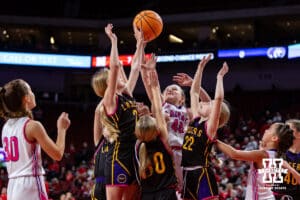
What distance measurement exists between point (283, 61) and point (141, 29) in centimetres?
1716

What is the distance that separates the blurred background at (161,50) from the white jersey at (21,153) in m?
14.5

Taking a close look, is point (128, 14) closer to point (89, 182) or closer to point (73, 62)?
point (73, 62)

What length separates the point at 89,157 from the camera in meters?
19.1

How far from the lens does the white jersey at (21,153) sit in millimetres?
3662

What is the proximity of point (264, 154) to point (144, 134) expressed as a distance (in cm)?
105

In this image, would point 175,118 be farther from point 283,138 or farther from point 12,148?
point 12,148

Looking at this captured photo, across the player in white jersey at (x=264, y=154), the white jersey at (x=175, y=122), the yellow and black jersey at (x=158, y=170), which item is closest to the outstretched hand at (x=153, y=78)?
the yellow and black jersey at (x=158, y=170)

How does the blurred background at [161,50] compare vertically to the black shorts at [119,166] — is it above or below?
above

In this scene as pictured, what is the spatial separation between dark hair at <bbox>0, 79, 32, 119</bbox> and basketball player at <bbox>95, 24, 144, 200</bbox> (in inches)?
34.3

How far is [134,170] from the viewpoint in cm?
452

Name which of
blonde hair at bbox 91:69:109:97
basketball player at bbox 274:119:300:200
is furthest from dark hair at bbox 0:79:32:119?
basketball player at bbox 274:119:300:200

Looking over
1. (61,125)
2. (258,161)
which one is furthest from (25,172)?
(258,161)

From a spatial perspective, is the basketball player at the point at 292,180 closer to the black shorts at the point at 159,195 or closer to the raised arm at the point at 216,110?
the raised arm at the point at 216,110

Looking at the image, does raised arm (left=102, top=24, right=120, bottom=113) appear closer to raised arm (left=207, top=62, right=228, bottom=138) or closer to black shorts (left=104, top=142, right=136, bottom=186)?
black shorts (left=104, top=142, right=136, bottom=186)
